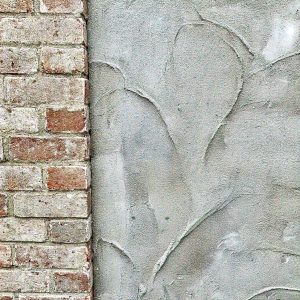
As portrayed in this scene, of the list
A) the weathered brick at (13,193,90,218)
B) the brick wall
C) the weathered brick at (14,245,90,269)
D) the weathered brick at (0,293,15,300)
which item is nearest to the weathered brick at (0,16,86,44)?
the brick wall

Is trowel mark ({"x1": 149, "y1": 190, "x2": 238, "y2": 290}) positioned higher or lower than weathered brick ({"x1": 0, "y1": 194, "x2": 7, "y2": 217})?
lower

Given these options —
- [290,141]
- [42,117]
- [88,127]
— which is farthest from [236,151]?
[42,117]

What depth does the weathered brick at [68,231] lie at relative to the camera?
142cm

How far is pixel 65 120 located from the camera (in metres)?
1.37

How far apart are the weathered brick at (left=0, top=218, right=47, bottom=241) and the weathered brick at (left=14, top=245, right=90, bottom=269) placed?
0.09 ft

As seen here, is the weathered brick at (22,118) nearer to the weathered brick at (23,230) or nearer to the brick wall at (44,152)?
the brick wall at (44,152)

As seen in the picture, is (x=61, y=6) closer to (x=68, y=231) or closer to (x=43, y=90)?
(x=43, y=90)

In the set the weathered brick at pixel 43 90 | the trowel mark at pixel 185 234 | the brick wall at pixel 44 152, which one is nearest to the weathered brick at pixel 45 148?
the brick wall at pixel 44 152

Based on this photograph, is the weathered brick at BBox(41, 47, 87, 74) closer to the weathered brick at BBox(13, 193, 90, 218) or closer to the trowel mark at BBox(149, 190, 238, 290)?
the weathered brick at BBox(13, 193, 90, 218)

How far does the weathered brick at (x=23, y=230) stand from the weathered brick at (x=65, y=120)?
0.99 ft

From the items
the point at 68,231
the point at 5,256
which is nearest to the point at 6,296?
the point at 5,256

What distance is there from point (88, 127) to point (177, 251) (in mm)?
519

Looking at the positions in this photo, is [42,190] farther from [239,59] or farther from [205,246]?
[239,59]

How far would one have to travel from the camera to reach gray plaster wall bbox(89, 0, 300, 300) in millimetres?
1424
